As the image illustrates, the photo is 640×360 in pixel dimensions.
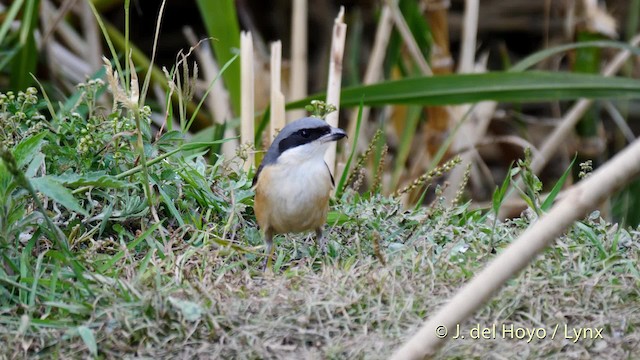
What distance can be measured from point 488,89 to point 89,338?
270 centimetres

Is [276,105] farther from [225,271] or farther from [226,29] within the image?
[225,271]

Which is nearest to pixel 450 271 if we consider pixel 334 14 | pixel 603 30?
pixel 603 30

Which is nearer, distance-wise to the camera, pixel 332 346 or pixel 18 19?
pixel 332 346

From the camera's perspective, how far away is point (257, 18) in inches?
326

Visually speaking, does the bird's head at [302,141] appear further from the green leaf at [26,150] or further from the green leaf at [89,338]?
the green leaf at [89,338]

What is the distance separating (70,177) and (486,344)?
1.49 m

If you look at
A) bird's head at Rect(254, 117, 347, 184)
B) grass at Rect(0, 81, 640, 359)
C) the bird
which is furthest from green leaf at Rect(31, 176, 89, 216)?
bird's head at Rect(254, 117, 347, 184)

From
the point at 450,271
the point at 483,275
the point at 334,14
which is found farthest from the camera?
the point at 334,14

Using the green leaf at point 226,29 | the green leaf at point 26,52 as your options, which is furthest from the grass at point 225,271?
the green leaf at point 26,52

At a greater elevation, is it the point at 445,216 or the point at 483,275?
the point at 483,275

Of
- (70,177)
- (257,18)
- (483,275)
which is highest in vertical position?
(483,275)

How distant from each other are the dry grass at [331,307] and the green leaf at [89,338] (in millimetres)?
37

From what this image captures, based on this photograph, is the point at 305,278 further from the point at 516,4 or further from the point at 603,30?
the point at 516,4

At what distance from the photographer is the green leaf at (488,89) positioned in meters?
4.66
